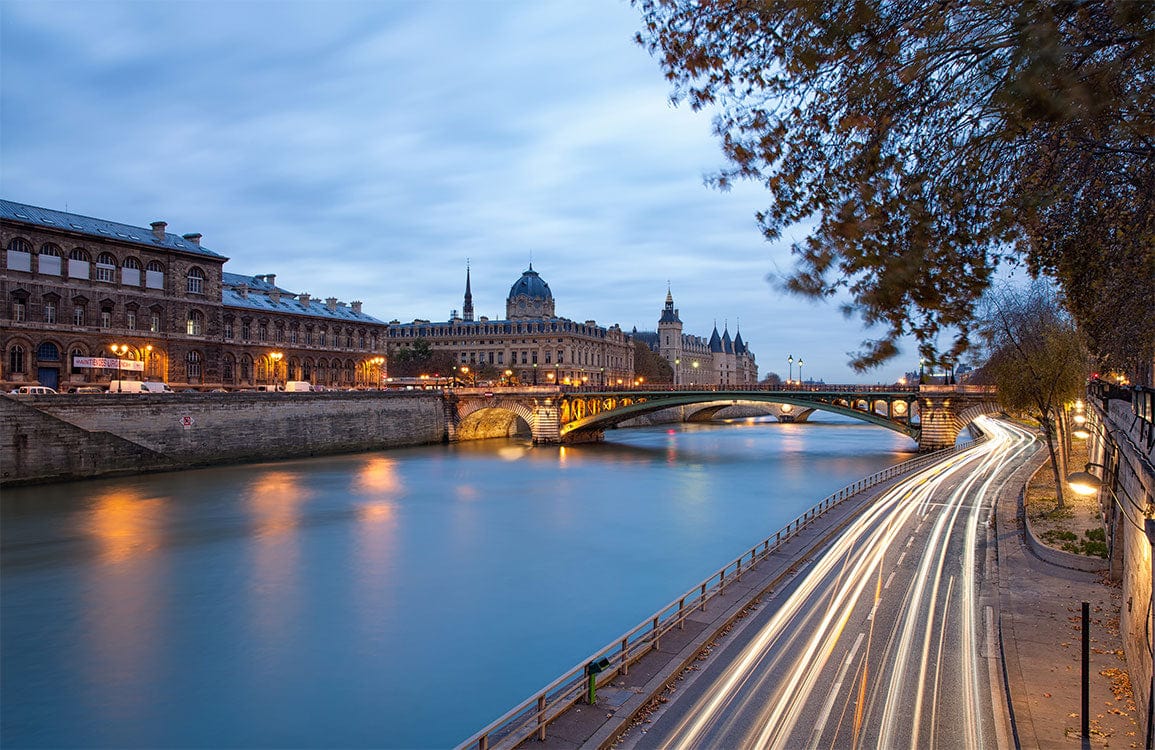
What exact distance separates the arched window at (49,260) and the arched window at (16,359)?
5.10 m

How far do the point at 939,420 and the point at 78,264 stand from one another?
62.8 metres

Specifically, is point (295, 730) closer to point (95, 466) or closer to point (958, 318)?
point (958, 318)

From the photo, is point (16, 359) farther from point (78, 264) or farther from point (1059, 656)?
point (1059, 656)

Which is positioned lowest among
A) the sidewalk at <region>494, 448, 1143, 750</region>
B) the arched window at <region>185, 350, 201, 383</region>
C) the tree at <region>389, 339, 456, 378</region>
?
the sidewalk at <region>494, 448, 1143, 750</region>

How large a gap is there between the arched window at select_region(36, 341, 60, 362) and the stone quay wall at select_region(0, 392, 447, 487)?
410 inches

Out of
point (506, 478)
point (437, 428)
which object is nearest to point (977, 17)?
point (506, 478)

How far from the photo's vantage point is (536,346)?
11975 centimetres

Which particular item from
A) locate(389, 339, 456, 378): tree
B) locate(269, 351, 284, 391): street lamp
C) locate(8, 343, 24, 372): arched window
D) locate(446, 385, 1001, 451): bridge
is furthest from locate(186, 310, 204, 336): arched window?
locate(389, 339, 456, 378): tree

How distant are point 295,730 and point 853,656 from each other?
1029 cm

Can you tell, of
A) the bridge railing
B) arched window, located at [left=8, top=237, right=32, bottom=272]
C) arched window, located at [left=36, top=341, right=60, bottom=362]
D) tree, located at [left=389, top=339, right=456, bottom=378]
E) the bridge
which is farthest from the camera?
tree, located at [left=389, top=339, right=456, bottom=378]

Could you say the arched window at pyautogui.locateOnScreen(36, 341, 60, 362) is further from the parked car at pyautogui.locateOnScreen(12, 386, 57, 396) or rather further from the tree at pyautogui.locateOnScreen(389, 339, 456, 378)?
the tree at pyautogui.locateOnScreen(389, 339, 456, 378)

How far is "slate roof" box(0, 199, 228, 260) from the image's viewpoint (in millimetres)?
47938

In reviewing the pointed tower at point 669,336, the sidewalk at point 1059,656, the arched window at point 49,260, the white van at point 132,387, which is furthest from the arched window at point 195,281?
the pointed tower at point 669,336

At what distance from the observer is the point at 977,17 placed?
6234mm
